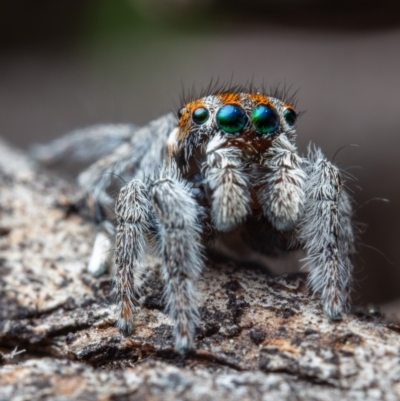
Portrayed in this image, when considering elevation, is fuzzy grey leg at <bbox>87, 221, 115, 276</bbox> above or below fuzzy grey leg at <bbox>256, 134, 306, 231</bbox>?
below

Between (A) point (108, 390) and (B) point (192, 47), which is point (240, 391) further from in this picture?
(B) point (192, 47)

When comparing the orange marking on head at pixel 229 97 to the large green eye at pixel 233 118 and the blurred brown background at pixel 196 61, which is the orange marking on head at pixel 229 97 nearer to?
the large green eye at pixel 233 118

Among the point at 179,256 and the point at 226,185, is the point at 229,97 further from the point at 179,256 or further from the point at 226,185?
the point at 179,256

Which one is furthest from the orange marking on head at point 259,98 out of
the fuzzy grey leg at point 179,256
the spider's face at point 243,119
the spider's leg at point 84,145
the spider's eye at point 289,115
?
the spider's leg at point 84,145

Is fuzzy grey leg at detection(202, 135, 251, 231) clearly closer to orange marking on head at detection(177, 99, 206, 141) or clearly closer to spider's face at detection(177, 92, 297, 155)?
spider's face at detection(177, 92, 297, 155)

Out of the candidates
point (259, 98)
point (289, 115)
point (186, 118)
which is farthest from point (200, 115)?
point (289, 115)

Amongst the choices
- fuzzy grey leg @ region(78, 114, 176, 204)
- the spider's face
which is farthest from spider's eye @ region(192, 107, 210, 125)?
fuzzy grey leg @ region(78, 114, 176, 204)

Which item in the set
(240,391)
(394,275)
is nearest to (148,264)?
(240,391)
